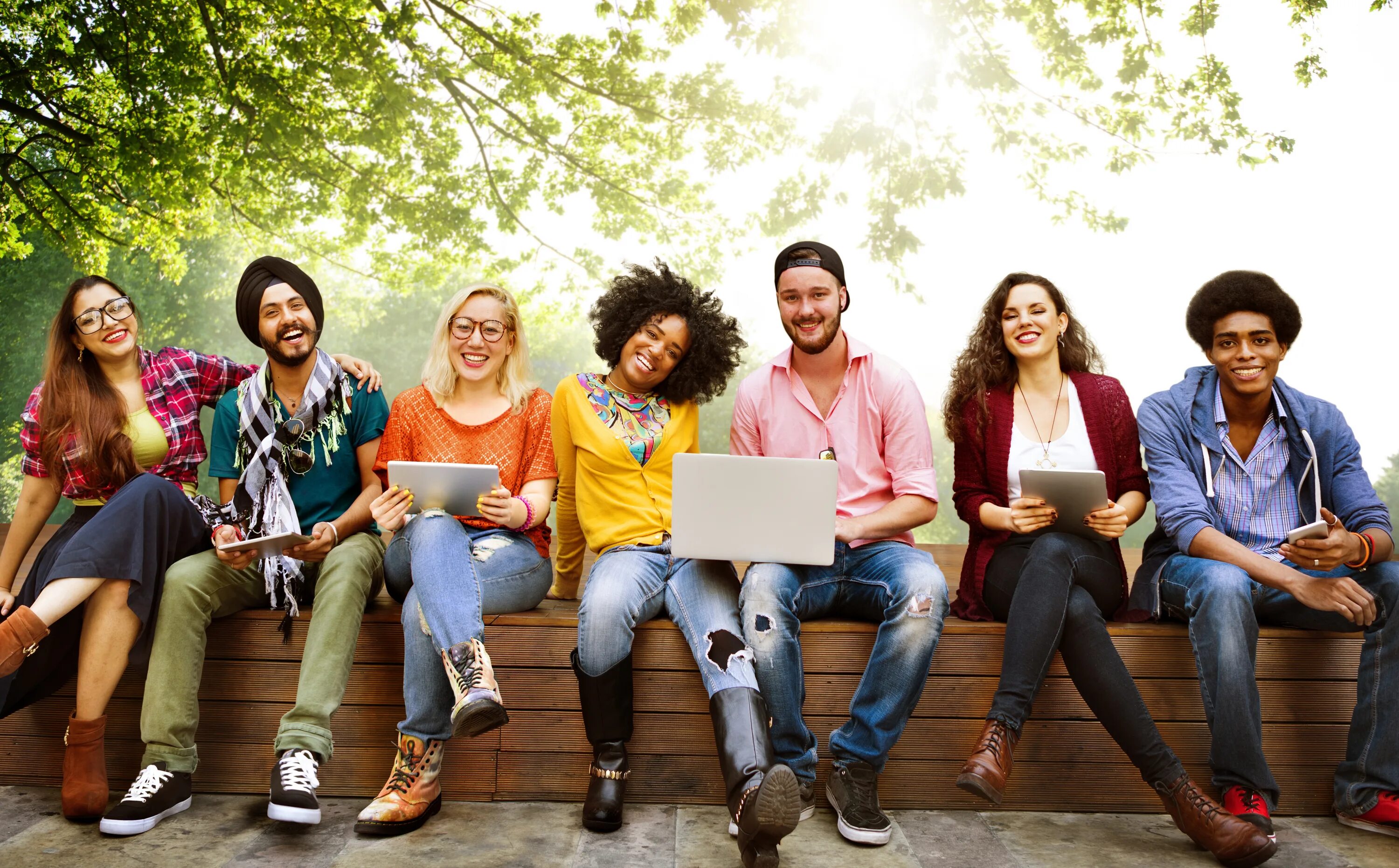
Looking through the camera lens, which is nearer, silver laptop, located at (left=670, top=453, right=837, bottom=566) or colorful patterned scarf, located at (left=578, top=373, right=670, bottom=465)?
silver laptop, located at (left=670, top=453, right=837, bottom=566)

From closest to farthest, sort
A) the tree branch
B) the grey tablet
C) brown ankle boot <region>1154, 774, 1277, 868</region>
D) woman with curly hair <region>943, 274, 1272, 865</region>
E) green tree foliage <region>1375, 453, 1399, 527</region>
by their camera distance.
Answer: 1. brown ankle boot <region>1154, 774, 1277, 868</region>
2. woman with curly hair <region>943, 274, 1272, 865</region>
3. the grey tablet
4. the tree branch
5. green tree foliage <region>1375, 453, 1399, 527</region>

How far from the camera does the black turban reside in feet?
7.52

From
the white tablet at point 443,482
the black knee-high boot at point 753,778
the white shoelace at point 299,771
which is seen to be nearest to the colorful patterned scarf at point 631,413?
the white tablet at point 443,482

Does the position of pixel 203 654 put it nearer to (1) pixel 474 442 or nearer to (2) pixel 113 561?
(2) pixel 113 561

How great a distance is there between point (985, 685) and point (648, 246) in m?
4.78

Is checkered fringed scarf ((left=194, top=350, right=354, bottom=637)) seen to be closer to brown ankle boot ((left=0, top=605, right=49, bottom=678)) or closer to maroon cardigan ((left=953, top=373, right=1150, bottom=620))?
brown ankle boot ((left=0, top=605, right=49, bottom=678))

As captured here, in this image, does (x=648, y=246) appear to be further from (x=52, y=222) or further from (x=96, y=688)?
(x=96, y=688)

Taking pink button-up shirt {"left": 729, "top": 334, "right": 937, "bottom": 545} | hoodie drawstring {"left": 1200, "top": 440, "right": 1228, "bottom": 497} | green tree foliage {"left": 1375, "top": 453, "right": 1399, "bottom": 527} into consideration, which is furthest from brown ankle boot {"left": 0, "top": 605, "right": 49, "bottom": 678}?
green tree foliage {"left": 1375, "top": 453, "right": 1399, "bottom": 527}

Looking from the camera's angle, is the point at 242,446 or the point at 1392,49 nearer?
the point at 242,446

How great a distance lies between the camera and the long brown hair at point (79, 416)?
213cm

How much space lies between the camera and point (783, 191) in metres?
6.21

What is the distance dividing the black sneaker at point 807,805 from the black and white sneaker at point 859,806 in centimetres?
5

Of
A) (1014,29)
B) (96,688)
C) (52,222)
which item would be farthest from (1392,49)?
(52,222)

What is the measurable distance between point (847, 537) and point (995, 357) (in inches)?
26.7
